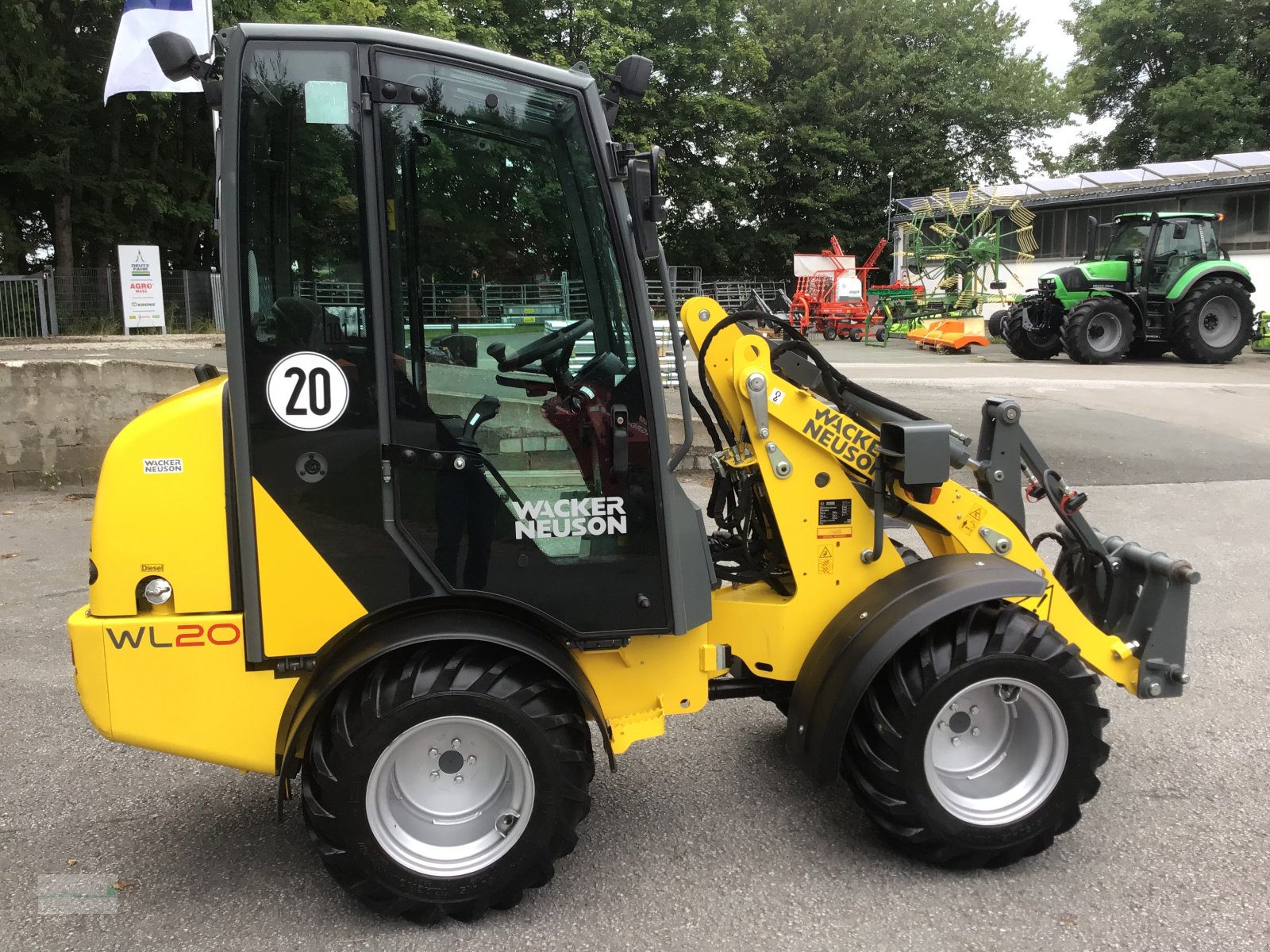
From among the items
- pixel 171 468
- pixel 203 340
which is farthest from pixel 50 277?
pixel 171 468

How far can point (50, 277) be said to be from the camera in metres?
18.6

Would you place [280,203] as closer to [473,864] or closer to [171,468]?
[171,468]

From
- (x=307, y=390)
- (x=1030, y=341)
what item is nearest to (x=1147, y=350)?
(x=1030, y=341)

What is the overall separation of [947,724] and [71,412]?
7.96 metres

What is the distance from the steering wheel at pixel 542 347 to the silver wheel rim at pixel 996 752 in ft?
A: 5.08

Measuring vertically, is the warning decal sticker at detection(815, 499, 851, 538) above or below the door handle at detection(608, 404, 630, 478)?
below

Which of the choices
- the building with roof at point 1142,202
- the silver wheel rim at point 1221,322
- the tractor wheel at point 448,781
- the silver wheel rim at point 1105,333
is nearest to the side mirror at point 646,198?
the tractor wheel at point 448,781

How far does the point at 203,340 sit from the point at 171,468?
1591cm

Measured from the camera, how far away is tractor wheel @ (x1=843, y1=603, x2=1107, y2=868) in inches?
109

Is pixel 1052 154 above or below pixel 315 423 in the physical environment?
above

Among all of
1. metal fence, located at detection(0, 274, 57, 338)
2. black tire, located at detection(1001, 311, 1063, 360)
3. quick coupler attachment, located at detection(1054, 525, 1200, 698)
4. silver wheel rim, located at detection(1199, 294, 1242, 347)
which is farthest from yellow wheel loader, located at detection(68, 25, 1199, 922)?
metal fence, located at detection(0, 274, 57, 338)

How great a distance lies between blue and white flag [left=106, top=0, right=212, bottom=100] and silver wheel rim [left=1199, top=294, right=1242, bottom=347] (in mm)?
17494

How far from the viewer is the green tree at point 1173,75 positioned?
33.7 metres

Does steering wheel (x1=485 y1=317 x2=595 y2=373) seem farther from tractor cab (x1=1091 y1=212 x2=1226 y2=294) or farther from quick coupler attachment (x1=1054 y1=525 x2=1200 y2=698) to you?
tractor cab (x1=1091 y1=212 x2=1226 y2=294)
